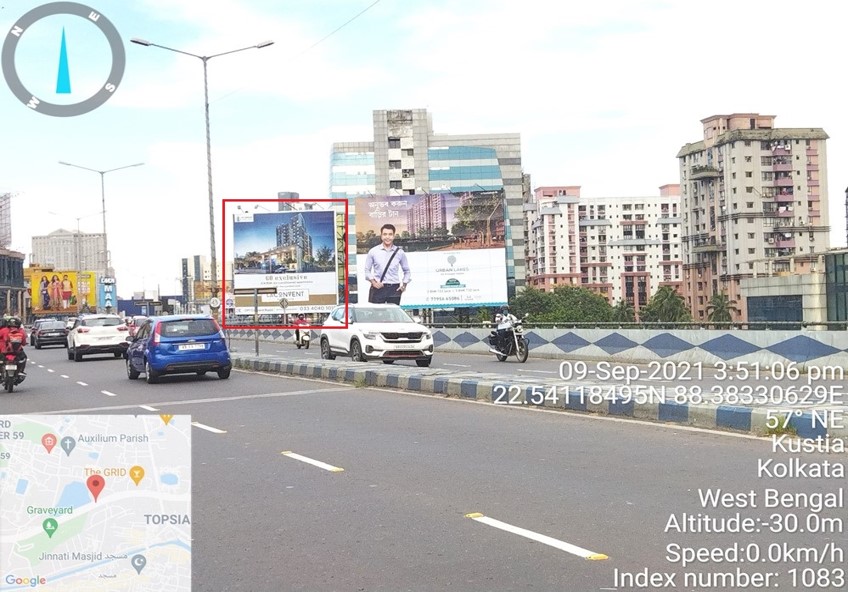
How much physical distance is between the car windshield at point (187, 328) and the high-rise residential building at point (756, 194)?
13184cm

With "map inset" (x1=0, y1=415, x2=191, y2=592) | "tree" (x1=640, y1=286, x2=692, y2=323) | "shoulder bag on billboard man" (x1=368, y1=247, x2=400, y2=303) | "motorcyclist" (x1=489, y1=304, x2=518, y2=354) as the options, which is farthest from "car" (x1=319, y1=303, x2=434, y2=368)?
"tree" (x1=640, y1=286, x2=692, y2=323)

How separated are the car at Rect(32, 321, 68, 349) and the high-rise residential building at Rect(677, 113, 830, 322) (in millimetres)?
113337

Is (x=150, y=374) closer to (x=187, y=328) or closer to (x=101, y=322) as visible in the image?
(x=187, y=328)

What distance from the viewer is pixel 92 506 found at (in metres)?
3.57

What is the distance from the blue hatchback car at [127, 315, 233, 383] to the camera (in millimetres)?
21203

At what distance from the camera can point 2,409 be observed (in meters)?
16.5

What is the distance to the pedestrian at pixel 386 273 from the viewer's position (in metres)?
51.1

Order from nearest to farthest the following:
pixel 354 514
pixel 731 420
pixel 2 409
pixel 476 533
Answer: pixel 476 533
pixel 354 514
pixel 731 420
pixel 2 409

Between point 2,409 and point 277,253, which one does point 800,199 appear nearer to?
point 277,253

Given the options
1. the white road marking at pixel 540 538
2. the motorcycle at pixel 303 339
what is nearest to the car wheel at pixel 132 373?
the white road marking at pixel 540 538

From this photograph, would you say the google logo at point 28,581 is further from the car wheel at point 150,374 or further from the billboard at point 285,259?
the billboard at point 285,259

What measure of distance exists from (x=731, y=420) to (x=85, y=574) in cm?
887

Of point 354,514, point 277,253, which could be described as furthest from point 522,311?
point 354,514

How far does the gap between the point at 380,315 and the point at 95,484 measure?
74.7 ft
